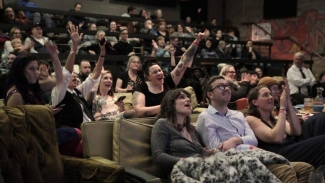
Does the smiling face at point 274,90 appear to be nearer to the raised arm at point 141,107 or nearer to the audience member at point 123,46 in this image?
the raised arm at point 141,107

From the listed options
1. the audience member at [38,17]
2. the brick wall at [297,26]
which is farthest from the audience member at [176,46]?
the brick wall at [297,26]

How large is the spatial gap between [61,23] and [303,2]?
6.55m

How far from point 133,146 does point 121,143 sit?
83mm

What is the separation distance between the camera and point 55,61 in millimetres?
2998

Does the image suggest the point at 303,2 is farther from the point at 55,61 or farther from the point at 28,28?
the point at 55,61

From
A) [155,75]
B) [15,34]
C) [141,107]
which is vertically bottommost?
[141,107]

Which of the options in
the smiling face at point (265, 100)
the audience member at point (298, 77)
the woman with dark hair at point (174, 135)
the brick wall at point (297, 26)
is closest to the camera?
the woman with dark hair at point (174, 135)

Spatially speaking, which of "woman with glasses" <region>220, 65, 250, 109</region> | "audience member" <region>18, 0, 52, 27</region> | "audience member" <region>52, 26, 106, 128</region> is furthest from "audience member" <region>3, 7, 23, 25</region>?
"audience member" <region>52, 26, 106, 128</region>

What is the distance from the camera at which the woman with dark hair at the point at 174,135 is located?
2.62 metres

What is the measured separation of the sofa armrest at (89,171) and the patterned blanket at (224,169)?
1.30 feet

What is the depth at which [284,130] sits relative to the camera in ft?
9.75

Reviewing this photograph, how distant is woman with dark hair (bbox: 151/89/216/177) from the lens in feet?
8.61

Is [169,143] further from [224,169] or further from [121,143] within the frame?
[224,169]

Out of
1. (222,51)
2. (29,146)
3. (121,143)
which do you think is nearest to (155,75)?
(121,143)
